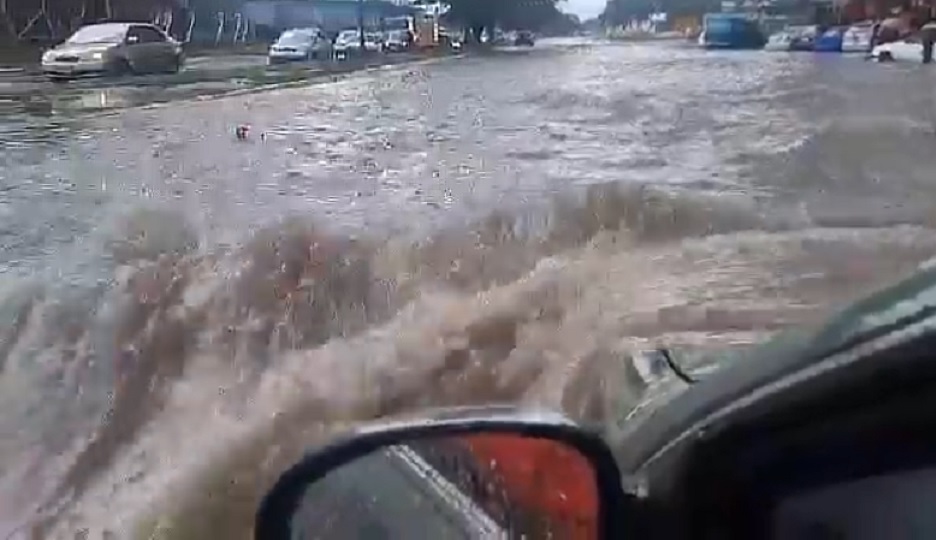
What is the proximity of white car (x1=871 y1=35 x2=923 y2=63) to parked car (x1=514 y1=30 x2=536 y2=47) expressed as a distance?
2293cm

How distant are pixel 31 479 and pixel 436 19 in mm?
51711

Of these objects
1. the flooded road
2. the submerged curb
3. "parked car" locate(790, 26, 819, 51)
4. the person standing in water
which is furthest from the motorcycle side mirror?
"parked car" locate(790, 26, 819, 51)

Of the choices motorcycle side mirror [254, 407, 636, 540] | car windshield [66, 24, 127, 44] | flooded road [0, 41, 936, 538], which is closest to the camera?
motorcycle side mirror [254, 407, 636, 540]

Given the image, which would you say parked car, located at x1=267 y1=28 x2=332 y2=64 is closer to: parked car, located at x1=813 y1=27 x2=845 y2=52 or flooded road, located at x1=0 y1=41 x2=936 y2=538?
flooded road, located at x1=0 y1=41 x2=936 y2=538

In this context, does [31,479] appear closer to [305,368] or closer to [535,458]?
[305,368]

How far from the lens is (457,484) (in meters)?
1.48

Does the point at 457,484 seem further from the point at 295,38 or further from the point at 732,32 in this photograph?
the point at 732,32

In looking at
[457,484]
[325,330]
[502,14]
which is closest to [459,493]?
[457,484]

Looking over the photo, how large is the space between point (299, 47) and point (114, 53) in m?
9.64

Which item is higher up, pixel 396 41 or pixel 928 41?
pixel 928 41

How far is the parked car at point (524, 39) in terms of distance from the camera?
60219mm

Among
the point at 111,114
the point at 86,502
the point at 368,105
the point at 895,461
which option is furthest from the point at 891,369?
the point at 368,105

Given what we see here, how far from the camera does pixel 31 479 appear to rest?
4.46 m

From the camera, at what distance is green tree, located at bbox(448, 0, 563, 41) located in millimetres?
60128
